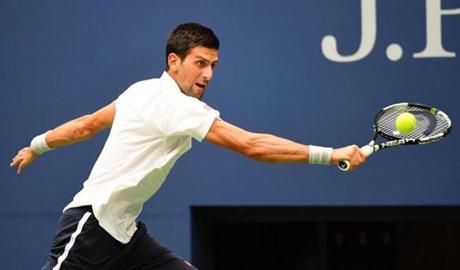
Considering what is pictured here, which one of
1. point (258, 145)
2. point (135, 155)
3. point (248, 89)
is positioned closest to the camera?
point (258, 145)

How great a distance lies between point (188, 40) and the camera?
3.89 meters

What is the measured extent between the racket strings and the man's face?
2.21 feet

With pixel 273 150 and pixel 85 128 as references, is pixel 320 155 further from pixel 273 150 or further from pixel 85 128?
pixel 85 128

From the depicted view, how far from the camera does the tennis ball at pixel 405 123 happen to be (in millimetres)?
3932

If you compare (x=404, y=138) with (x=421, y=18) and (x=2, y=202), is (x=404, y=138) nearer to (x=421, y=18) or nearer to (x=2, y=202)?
(x=421, y=18)

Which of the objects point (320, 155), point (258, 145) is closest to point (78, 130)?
point (258, 145)

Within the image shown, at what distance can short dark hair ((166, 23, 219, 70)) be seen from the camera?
12.7ft

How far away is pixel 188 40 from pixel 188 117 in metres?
0.44

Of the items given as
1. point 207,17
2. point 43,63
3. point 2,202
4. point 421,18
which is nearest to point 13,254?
point 2,202

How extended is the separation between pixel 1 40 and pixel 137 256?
1.89 meters

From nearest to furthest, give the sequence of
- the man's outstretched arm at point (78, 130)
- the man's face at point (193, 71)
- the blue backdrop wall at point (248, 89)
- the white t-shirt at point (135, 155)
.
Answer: the white t-shirt at point (135, 155) < the man's face at point (193, 71) < the man's outstretched arm at point (78, 130) < the blue backdrop wall at point (248, 89)

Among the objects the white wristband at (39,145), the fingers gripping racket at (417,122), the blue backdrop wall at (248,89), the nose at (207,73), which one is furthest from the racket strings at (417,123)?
the white wristband at (39,145)

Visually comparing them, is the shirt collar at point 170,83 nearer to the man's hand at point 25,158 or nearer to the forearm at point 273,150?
the forearm at point 273,150

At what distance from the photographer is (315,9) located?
511 cm
